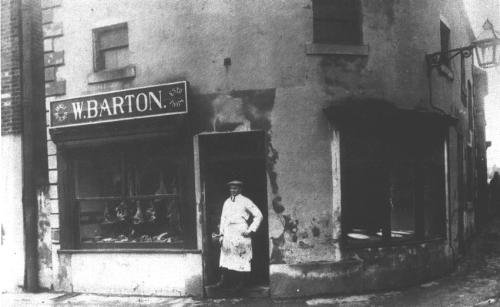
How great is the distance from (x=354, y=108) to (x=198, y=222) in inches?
132

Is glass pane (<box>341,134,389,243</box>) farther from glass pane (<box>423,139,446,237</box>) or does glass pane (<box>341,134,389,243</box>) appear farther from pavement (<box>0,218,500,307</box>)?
glass pane (<box>423,139,446,237</box>)

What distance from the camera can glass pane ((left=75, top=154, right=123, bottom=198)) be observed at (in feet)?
27.8

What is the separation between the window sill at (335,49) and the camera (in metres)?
7.43

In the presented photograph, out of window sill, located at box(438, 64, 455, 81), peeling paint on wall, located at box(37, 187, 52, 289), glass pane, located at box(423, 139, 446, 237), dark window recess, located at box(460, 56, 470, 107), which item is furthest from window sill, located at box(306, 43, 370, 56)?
peeling paint on wall, located at box(37, 187, 52, 289)

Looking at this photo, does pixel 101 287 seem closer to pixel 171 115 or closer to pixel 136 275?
pixel 136 275

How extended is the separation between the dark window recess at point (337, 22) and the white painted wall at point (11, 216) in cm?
622

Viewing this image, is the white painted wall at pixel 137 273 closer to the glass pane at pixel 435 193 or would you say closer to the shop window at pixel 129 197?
the shop window at pixel 129 197

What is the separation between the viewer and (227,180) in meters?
8.09

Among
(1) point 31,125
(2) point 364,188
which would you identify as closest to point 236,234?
(2) point 364,188

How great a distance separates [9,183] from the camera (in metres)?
8.78

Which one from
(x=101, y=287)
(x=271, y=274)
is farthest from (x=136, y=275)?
(x=271, y=274)

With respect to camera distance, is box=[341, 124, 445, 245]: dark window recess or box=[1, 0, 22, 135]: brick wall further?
box=[1, 0, 22, 135]: brick wall

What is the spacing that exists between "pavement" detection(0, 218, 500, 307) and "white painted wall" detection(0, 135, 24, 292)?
0.40 m

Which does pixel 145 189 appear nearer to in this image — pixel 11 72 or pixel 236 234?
pixel 236 234
